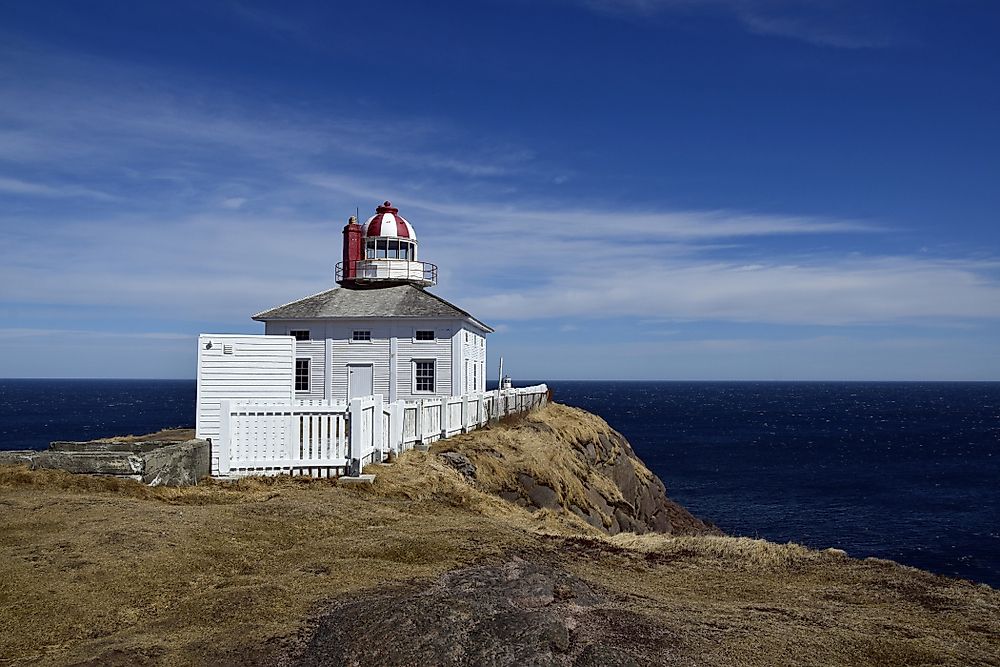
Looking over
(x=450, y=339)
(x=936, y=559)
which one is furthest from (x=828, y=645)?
(x=936, y=559)

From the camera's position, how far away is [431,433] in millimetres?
19969

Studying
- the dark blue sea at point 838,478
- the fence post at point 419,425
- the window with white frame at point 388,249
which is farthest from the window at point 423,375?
the dark blue sea at point 838,478

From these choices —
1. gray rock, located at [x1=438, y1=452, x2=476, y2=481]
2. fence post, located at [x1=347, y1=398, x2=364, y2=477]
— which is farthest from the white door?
fence post, located at [x1=347, y1=398, x2=364, y2=477]

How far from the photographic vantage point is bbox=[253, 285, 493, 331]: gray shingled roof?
93.0 ft

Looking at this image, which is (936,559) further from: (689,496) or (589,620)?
(589,620)

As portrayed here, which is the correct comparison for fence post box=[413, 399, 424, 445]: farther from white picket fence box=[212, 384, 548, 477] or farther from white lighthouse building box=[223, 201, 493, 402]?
white lighthouse building box=[223, 201, 493, 402]

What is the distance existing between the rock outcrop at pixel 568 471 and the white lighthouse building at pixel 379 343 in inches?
134

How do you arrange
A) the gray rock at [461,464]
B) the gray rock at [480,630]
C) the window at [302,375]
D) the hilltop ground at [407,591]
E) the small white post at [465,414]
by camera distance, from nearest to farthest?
the gray rock at [480,630]
the hilltop ground at [407,591]
the gray rock at [461,464]
the small white post at [465,414]
the window at [302,375]

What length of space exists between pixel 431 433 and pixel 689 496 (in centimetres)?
→ 2788

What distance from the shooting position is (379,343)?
94.0 ft

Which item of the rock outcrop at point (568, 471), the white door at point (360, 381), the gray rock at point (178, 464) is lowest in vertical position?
the rock outcrop at point (568, 471)

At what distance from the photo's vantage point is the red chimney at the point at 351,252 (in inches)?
1264

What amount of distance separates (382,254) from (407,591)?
25.6 meters

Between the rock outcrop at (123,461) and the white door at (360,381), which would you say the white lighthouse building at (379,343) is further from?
the rock outcrop at (123,461)
